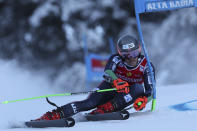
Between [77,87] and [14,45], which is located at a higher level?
[14,45]

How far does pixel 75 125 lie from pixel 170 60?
16468 millimetres

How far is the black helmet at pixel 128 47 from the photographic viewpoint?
4.34 m

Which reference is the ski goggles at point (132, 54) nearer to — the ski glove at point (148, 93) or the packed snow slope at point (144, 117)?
the ski glove at point (148, 93)

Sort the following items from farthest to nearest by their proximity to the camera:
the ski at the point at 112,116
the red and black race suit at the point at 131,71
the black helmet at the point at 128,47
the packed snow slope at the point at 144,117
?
1. the red and black race suit at the point at 131,71
2. the black helmet at the point at 128,47
3. the ski at the point at 112,116
4. the packed snow slope at the point at 144,117

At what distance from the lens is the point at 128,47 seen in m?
4.33

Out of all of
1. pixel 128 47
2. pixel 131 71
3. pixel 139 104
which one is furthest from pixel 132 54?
pixel 139 104

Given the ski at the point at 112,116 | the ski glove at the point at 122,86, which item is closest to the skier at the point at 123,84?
the ski glove at the point at 122,86

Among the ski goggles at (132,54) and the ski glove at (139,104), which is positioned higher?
the ski goggles at (132,54)

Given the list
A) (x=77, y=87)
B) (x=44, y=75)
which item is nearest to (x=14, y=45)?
(x=44, y=75)

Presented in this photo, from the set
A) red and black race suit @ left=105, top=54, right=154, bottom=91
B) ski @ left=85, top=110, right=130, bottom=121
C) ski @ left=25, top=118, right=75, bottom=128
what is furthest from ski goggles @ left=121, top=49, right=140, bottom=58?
ski @ left=25, top=118, right=75, bottom=128

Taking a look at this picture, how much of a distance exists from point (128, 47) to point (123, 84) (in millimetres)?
474

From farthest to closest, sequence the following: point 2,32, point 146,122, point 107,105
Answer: point 2,32, point 107,105, point 146,122

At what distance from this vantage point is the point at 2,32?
59.7 ft

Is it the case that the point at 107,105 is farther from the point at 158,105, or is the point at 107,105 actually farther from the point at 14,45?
the point at 14,45
